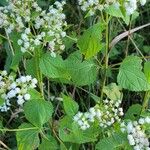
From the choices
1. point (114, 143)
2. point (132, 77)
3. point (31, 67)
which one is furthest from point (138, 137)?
point (31, 67)

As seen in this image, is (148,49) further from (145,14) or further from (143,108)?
(143,108)

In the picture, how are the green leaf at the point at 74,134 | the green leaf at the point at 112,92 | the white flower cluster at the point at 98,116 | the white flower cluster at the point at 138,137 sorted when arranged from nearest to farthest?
the white flower cluster at the point at 138,137 < the white flower cluster at the point at 98,116 < the green leaf at the point at 74,134 < the green leaf at the point at 112,92

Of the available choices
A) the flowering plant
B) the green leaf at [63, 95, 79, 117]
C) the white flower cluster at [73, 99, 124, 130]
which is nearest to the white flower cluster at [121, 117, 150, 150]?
the flowering plant

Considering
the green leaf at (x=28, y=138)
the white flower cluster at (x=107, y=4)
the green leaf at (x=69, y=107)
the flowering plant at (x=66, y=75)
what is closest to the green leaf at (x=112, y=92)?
the flowering plant at (x=66, y=75)

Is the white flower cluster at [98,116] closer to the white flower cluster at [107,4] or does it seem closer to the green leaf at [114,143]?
the green leaf at [114,143]

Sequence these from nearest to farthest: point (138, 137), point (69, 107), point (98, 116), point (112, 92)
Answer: point (138, 137), point (98, 116), point (69, 107), point (112, 92)

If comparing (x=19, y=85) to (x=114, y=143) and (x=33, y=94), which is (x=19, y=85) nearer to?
(x=33, y=94)
